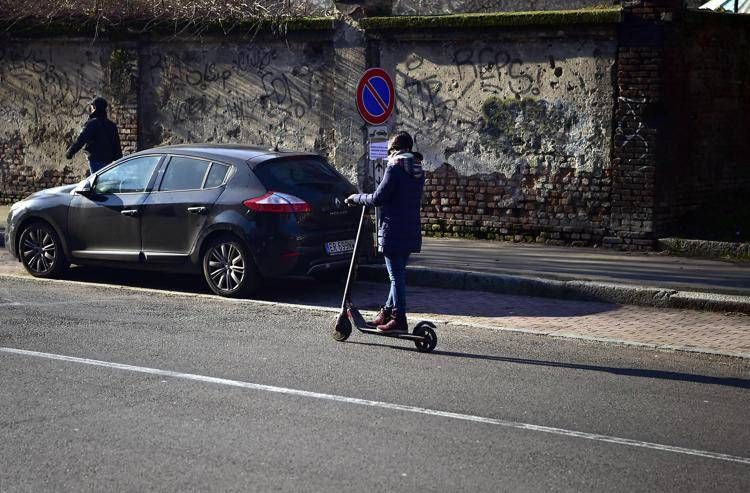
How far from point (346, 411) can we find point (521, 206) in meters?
9.35

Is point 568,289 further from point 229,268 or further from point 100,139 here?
point 100,139

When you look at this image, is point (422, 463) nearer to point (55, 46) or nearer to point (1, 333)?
point (1, 333)

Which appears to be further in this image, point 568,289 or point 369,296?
point 369,296

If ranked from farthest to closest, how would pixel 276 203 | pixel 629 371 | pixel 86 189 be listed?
pixel 86 189, pixel 276 203, pixel 629 371

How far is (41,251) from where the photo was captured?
1343 cm

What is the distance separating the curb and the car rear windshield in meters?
1.46

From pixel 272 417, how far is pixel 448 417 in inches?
44.6

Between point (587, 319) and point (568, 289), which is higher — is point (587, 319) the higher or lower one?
the lower one

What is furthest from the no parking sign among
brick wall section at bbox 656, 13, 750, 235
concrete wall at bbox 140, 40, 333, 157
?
concrete wall at bbox 140, 40, 333, 157

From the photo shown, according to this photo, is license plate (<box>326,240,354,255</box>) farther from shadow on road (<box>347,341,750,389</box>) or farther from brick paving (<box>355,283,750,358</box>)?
shadow on road (<box>347,341,750,389</box>)

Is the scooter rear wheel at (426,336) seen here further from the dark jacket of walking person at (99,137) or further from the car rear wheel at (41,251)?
the dark jacket of walking person at (99,137)

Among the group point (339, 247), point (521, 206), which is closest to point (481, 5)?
point (521, 206)

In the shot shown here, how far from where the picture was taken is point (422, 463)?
616 centimetres

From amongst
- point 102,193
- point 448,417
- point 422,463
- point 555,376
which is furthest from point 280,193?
point 422,463
